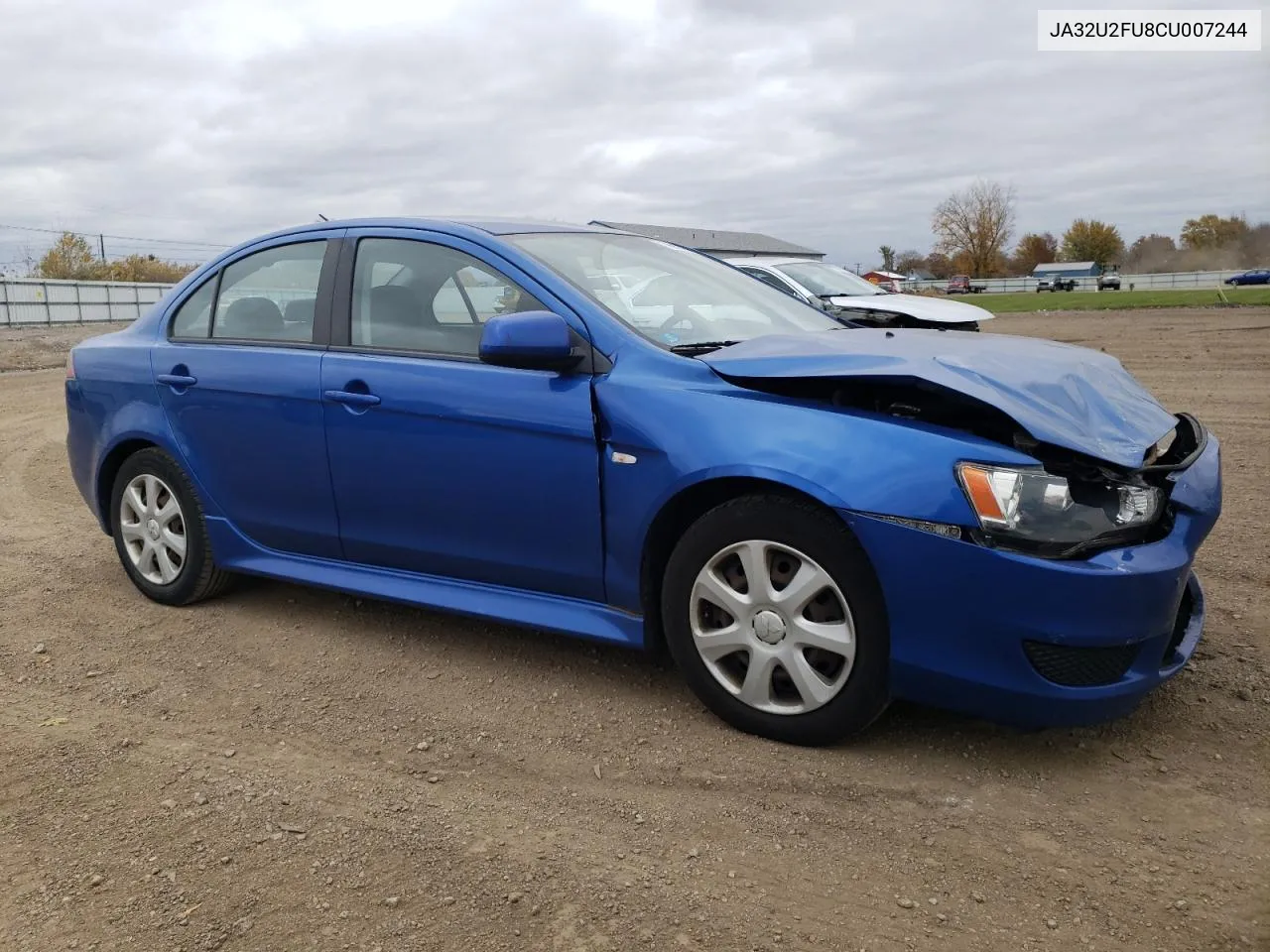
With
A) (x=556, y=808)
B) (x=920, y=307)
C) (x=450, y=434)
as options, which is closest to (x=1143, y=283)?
(x=920, y=307)

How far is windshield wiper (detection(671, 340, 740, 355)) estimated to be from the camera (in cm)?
359

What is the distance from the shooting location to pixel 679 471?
3291 millimetres

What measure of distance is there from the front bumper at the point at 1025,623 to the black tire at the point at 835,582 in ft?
0.19

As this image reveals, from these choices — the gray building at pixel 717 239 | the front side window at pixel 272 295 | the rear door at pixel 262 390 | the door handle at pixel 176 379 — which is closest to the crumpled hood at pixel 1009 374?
the rear door at pixel 262 390

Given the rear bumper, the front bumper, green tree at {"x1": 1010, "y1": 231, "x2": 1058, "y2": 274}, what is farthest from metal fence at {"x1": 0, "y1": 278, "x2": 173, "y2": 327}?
green tree at {"x1": 1010, "y1": 231, "x2": 1058, "y2": 274}

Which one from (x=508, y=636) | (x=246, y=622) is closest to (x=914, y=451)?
(x=508, y=636)

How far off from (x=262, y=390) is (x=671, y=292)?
1624 millimetres

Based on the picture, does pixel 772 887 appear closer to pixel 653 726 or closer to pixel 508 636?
pixel 653 726

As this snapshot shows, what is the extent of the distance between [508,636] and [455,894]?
5.88 ft

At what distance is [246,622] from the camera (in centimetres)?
461

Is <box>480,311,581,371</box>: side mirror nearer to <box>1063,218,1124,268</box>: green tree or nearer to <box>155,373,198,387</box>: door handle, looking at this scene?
<box>155,373,198,387</box>: door handle

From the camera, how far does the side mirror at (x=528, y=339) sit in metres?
3.40

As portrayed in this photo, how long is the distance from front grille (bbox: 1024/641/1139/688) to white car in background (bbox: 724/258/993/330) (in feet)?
→ 16.1

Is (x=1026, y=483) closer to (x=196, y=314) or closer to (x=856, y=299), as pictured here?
(x=196, y=314)
